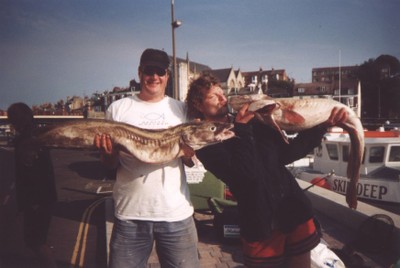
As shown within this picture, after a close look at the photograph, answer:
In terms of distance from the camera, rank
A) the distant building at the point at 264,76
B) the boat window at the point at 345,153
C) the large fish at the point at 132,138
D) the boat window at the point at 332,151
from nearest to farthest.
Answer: the large fish at the point at 132,138
the boat window at the point at 345,153
the boat window at the point at 332,151
the distant building at the point at 264,76

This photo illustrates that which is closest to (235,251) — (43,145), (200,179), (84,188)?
(200,179)

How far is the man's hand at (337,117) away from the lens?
282cm

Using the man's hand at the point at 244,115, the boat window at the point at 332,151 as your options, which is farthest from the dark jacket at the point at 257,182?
the boat window at the point at 332,151

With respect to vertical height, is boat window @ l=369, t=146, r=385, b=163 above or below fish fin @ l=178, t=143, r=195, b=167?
below

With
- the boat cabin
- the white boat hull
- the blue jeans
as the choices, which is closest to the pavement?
the blue jeans

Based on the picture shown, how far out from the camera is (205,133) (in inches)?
106

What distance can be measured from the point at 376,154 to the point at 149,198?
11.6 m

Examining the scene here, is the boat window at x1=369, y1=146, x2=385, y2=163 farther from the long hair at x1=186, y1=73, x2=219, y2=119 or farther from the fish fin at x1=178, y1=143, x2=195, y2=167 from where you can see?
the fish fin at x1=178, y1=143, x2=195, y2=167

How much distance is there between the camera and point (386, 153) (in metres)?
11.5

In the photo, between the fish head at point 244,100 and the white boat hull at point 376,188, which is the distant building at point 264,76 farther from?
the fish head at point 244,100

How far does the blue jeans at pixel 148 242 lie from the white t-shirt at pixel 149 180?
0.08 meters

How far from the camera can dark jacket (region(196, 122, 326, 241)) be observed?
8.39ft

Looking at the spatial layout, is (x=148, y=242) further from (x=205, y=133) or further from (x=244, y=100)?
(x=244, y=100)

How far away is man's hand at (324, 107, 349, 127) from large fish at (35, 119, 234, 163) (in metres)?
1.19
